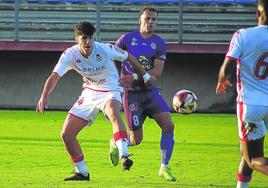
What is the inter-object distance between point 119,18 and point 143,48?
57.4 ft

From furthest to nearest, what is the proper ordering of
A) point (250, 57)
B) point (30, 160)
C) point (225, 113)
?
point (225, 113), point (30, 160), point (250, 57)

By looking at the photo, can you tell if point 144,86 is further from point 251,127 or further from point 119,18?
point 119,18

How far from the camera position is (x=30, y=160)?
1413cm

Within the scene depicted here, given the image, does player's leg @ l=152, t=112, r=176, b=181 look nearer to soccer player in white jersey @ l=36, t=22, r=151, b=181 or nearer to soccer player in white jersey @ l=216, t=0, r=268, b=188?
soccer player in white jersey @ l=36, t=22, r=151, b=181

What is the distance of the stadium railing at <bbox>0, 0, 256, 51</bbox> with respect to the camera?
1163 inches

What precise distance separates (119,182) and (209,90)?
17344 millimetres

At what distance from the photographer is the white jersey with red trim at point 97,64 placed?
11500 mm

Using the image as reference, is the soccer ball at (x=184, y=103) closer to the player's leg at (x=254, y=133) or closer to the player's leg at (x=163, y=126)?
the player's leg at (x=163, y=126)

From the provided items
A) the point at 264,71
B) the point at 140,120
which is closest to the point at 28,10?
the point at 140,120

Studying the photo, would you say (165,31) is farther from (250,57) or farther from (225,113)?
(250,57)

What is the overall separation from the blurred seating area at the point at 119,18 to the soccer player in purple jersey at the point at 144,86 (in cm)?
1643

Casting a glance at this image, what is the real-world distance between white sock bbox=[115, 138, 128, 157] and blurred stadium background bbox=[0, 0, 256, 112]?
17.2m

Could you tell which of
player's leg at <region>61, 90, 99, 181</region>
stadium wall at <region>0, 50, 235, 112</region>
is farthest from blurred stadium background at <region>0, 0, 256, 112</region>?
player's leg at <region>61, 90, 99, 181</region>

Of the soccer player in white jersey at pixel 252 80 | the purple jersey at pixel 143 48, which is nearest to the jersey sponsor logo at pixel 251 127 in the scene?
the soccer player in white jersey at pixel 252 80
